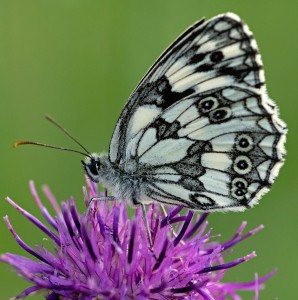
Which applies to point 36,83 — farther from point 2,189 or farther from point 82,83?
point 2,189

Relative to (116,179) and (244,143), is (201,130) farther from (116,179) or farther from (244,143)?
(116,179)

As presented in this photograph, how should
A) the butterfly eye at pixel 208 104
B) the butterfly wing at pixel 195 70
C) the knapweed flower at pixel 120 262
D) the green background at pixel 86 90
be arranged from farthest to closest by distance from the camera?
the green background at pixel 86 90 → the butterfly eye at pixel 208 104 → the butterfly wing at pixel 195 70 → the knapweed flower at pixel 120 262

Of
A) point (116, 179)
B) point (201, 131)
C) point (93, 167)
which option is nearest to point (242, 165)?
point (201, 131)

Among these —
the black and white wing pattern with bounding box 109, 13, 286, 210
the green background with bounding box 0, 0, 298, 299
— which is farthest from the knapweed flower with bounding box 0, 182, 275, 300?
the green background with bounding box 0, 0, 298, 299

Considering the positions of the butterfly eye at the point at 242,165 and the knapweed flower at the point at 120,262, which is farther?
the butterfly eye at the point at 242,165

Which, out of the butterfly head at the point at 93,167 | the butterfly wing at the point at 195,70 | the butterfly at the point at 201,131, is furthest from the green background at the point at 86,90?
the butterfly wing at the point at 195,70

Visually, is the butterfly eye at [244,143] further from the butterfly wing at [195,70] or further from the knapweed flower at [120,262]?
the knapweed flower at [120,262]

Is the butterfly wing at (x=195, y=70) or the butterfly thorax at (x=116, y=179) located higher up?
the butterfly wing at (x=195, y=70)
